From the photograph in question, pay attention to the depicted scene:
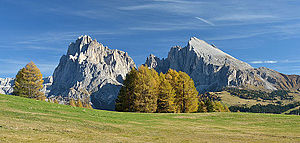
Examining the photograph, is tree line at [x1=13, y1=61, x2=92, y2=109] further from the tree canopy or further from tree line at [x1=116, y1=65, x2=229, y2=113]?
tree line at [x1=116, y1=65, x2=229, y2=113]

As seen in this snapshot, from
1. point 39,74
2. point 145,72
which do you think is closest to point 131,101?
point 145,72

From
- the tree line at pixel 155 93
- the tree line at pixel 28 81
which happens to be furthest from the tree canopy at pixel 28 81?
the tree line at pixel 155 93

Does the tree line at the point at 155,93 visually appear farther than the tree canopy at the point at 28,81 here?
No

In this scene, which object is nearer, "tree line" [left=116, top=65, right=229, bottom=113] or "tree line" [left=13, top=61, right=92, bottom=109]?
"tree line" [left=116, top=65, right=229, bottom=113]

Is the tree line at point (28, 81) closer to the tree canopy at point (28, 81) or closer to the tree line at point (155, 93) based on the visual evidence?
the tree canopy at point (28, 81)

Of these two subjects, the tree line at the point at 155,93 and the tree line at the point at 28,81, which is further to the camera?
the tree line at the point at 28,81

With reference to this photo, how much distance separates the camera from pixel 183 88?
193ft

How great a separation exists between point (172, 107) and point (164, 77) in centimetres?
888

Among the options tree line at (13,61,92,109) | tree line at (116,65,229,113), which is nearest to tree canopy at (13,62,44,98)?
tree line at (13,61,92,109)

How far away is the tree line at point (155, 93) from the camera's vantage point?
53688 millimetres

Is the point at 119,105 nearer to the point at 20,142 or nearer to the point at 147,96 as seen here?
the point at 147,96

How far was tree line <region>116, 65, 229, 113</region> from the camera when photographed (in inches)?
2114

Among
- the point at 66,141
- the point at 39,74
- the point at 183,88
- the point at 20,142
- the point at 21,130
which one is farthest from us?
the point at 39,74

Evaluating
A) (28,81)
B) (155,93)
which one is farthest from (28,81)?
(155,93)
